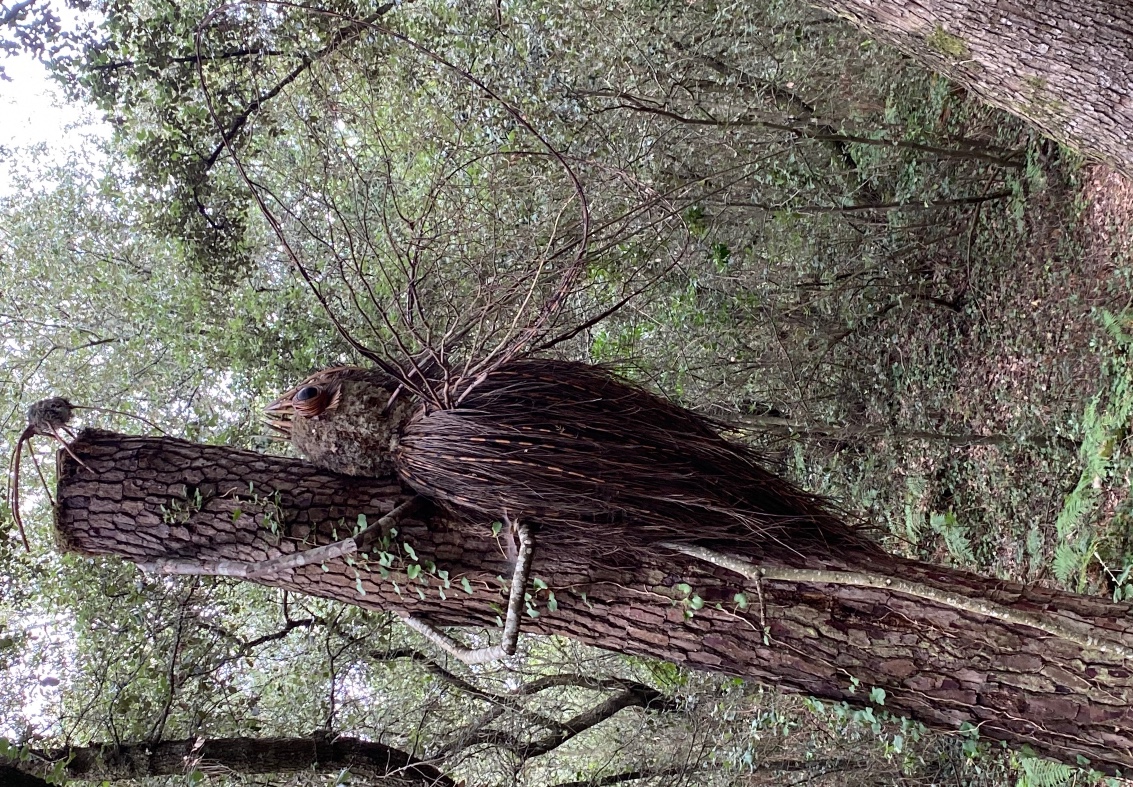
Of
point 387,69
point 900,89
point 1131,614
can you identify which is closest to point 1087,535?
point 1131,614

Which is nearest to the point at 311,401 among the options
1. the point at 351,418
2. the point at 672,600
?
the point at 351,418

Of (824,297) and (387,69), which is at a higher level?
(387,69)

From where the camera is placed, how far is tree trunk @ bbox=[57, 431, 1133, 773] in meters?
2.25

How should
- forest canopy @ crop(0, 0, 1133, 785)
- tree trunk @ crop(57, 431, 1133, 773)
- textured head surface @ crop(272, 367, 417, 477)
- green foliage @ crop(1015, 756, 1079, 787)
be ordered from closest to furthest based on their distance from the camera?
tree trunk @ crop(57, 431, 1133, 773), textured head surface @ crop(272, 367, 417, 477), green foliage @ crop(1015, 756, 1079, 787), forest canopy @ crop(0, 0, 1133, 785)

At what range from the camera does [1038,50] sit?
7.99 feet

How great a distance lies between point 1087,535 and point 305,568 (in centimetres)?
359

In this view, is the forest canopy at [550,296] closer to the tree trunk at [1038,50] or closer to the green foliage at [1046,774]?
the green foliage at [1046,774]

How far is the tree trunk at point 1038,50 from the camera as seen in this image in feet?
7.89

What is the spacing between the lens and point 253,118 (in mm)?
4691

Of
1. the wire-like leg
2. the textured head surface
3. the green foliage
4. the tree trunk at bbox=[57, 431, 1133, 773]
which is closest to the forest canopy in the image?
the green foliage

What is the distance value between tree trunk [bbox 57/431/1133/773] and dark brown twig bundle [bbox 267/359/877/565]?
124 mm

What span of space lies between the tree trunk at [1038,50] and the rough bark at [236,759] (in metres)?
3.54

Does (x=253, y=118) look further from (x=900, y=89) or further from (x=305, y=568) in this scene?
(x=900, y=89)

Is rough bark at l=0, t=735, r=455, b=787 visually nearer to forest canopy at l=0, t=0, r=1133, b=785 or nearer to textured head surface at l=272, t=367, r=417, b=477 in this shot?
forest canopy at l=0, t=0, r=1133, b=785
